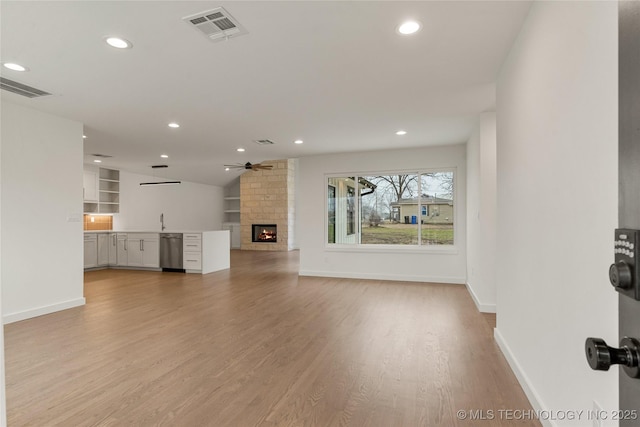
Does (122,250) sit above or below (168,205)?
below

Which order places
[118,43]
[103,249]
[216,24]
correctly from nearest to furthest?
[216,24], [118,43], [103,249]

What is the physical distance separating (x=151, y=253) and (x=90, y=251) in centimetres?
139

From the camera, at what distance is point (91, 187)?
27.0ft

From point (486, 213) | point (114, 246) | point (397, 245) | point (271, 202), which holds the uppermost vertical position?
point (271, 202)

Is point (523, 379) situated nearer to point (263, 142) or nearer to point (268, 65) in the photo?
point (268, 65)

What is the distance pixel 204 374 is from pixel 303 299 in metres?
2.47

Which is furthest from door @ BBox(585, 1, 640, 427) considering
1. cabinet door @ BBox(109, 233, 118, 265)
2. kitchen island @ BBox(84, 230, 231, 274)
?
cabinet door @ BBox(109, 233, 118, 265)

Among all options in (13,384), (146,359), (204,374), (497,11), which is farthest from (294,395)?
(497,11)

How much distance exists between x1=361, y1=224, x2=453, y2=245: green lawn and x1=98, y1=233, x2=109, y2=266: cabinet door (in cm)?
631

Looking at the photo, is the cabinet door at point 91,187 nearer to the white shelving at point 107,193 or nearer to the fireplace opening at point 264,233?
the white shelving at point 107,193

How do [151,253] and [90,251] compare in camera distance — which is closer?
[90,251]

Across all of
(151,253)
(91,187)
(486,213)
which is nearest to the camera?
(486,213)

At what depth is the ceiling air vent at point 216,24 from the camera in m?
2.17

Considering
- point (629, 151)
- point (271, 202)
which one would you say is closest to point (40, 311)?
point (629, 151)
